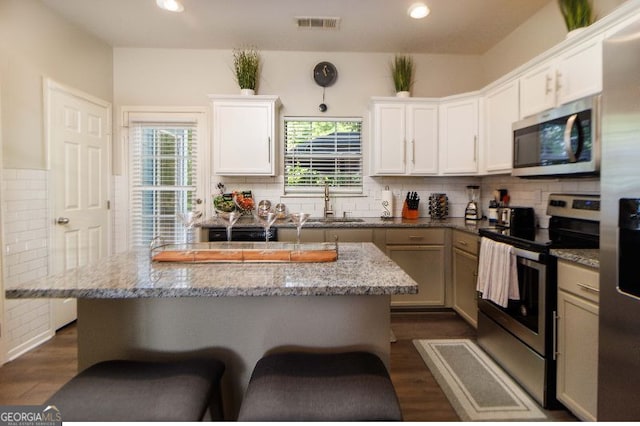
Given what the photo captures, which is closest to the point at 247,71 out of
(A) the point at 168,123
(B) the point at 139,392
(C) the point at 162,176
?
(A) the point at 168,123

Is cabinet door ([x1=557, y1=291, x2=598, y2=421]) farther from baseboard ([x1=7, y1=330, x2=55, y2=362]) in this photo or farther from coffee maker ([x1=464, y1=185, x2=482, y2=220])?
baseboard ([x1=7, y1=330, x2=55, y2=362])

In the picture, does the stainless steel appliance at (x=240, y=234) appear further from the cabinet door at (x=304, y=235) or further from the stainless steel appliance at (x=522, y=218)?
the stainless steel appliance at (x=522, y=218)

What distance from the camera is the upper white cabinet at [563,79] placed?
2.02 metres

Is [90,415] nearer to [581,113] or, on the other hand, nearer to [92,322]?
[92,322]

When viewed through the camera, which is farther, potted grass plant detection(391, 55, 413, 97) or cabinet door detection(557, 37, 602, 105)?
potted grass plant detection(391, 55, 413, 97)

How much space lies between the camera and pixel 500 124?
9.71 ft

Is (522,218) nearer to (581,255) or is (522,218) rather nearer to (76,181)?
(581,255)

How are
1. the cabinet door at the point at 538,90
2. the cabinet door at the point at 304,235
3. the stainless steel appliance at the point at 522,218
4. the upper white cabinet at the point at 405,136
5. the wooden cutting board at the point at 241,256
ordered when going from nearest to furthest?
the wooden cutting board at the point at 241,256
the cabinet door at the point at 538,90
the stainless steel appliance at the point at 522,218
the cabinet door at the point at 304,235
the upper white cabinet at the point at 405,136

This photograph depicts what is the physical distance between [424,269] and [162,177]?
9.88 ft

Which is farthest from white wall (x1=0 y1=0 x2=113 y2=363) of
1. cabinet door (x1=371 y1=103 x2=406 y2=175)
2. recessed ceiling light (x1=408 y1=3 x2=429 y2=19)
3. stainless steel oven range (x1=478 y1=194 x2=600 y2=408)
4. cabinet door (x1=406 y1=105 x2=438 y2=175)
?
stainless steel oven range (x1=478 y1=194 x2=600 y2=408)

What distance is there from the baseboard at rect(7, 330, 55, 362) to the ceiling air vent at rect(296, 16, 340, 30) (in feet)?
11.4

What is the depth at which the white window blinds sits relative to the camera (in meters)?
3.70

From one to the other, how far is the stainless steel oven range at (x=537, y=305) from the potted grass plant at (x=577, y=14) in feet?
3.78

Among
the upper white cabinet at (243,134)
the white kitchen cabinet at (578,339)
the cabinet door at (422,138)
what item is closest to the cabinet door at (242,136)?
the upper white cabinet at (243,134)
